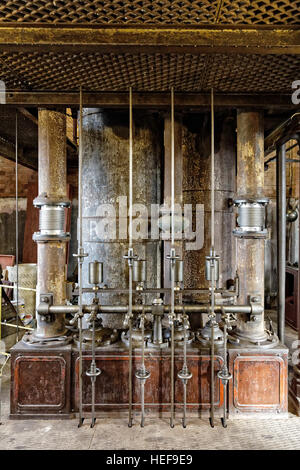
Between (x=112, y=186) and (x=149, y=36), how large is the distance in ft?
5.94

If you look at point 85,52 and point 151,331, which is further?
point 151,331

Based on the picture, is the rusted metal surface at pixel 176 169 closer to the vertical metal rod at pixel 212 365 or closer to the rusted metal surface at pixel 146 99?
the rusted metal surface at pixel 146 99

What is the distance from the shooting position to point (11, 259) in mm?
7055

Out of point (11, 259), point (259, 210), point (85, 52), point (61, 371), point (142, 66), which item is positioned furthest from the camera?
point (11, 259)

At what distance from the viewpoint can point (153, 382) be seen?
291cm

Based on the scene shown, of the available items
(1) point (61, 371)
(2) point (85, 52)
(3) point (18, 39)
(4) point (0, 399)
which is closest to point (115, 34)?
(2) point (85, 52)

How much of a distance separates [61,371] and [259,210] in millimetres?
2441

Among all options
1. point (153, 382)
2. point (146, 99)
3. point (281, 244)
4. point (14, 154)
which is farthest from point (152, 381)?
point (14, 154)

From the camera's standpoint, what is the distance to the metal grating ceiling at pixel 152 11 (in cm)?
193

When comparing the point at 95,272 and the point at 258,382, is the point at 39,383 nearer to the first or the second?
the point at 95,272

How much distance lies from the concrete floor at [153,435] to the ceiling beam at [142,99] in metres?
2.99

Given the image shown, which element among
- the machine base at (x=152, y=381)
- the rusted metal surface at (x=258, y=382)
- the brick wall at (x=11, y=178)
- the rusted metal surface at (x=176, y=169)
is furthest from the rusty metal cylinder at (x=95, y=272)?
the brick wall at (x=11, y=178)

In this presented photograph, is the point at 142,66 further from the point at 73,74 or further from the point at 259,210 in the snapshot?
the point at 259,210

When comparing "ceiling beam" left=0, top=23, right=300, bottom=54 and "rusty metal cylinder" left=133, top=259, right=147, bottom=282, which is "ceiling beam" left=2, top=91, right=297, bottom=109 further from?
"rusty metal cylinder" left=133, top=259, right=147, bottom=282
